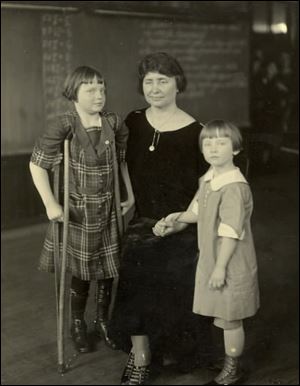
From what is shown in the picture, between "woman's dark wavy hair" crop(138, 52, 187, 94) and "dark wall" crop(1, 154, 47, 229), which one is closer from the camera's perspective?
"woman's dark wavy hair" crop(138, 52, 187, 94)

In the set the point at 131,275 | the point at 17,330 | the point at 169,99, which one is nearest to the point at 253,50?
the point at 169,99

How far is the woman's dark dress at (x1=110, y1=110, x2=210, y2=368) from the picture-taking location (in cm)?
85

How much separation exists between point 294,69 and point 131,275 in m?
0.57

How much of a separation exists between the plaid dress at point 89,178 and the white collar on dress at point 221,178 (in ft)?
0.44

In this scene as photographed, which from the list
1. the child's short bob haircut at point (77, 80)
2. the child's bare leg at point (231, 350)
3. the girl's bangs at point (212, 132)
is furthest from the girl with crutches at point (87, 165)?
the child's bare leg at point (231, 350)

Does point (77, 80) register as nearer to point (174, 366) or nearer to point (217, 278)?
point (217, 278)

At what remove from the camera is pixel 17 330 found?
4.47 ft

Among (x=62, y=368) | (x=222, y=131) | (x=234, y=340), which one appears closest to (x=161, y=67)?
(x=222, y=131)

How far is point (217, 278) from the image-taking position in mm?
885

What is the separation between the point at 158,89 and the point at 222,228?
231 millimetres

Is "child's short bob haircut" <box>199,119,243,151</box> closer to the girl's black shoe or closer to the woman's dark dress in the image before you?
the woman's dark dress

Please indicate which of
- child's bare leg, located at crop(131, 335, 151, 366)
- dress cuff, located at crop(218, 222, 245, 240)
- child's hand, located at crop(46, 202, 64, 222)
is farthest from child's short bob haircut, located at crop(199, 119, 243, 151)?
child's bare leg, located at crop(131, 335, 151, 366)

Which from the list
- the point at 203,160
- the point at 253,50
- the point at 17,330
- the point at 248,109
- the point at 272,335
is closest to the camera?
the point at 203,160

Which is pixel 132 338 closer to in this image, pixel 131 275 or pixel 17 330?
pixel 131 275
